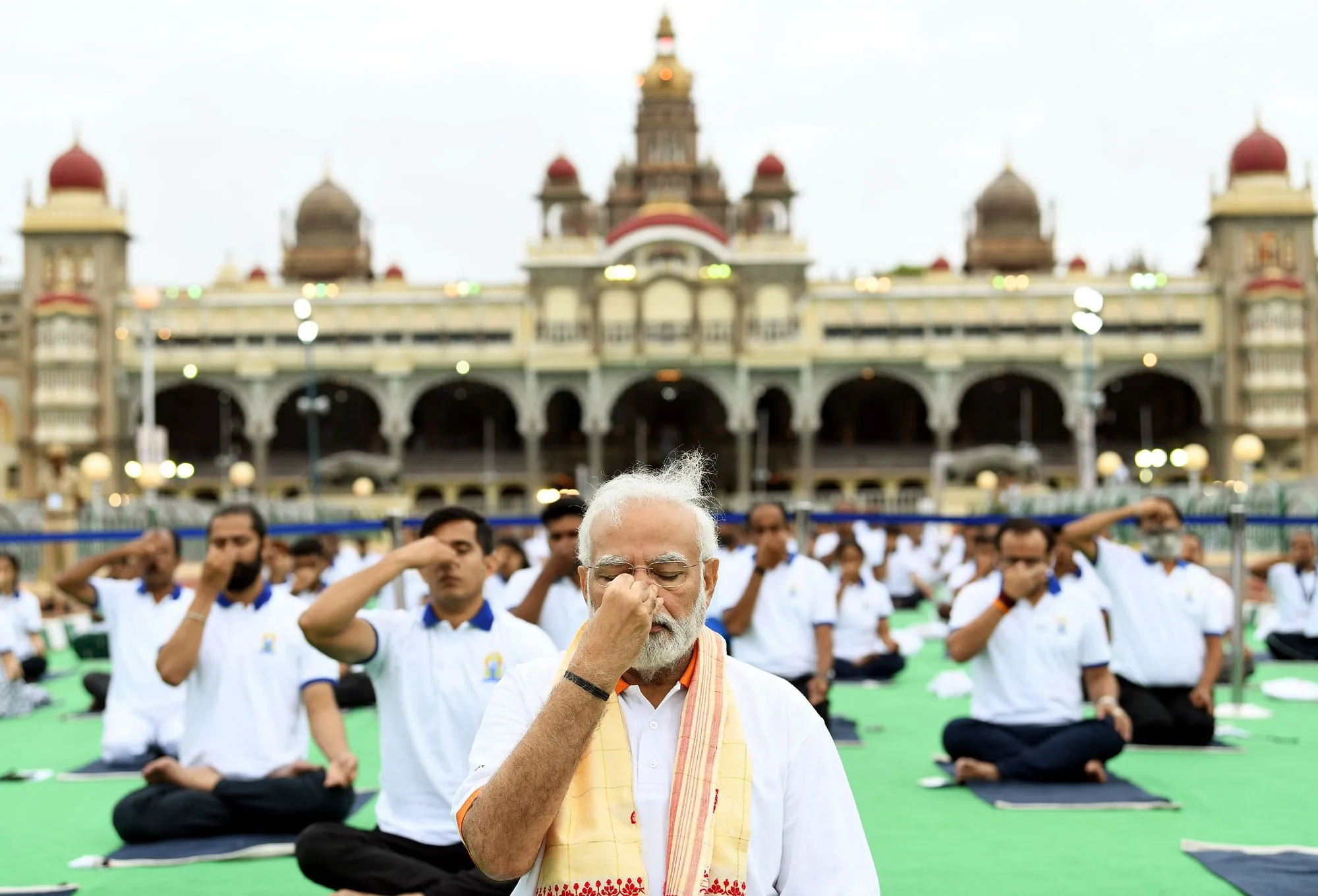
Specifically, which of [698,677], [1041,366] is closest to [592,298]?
[1041,366]

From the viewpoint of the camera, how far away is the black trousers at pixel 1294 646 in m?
13.7

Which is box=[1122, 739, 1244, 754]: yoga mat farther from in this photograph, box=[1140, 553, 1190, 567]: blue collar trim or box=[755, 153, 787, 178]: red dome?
box=[755, 153, 787, 178]: red dome

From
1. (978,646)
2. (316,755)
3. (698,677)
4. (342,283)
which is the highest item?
(342,283)

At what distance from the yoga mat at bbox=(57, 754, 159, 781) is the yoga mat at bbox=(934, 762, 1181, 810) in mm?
4700

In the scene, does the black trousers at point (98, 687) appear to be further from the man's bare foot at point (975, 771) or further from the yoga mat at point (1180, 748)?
the yoga mat at point (1180, 748)

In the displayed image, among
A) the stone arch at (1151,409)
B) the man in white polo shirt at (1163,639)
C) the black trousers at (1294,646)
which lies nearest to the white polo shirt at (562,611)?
the man in white polo shirt at (1163,639)

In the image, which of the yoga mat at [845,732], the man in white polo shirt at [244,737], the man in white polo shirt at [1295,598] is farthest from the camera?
the man in white polo shirt at [1295,598]

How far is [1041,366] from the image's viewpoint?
52.2m

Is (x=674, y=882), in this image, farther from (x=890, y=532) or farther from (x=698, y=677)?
(x=890, y=532)

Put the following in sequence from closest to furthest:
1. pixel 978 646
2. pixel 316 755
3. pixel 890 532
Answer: pixel 978 646 → pixel 316 755 → pixel 890 532

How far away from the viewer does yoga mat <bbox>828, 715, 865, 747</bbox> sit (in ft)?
31.2

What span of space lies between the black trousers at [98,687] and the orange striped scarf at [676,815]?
9240 millimetres

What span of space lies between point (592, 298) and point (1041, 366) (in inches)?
634

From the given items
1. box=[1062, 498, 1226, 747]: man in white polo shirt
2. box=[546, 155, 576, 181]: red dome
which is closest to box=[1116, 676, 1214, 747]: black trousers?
box=[1062, 498, 1226, 747]: man in white polo shirt
